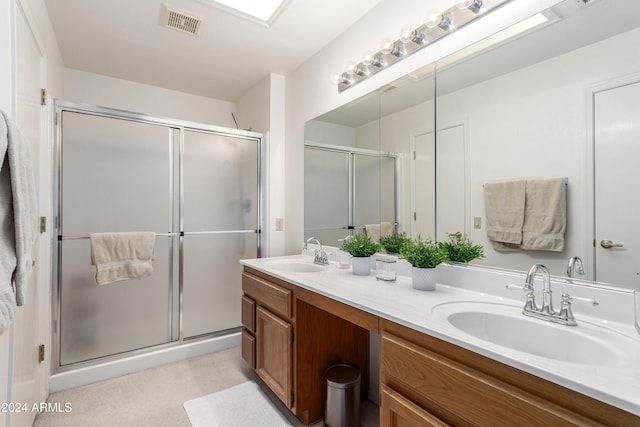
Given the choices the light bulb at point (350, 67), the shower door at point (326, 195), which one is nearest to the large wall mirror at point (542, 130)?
the light bulb at point (350, 67)

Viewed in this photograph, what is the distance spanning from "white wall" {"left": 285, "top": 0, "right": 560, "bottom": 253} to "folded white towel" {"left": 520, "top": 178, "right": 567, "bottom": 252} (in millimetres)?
706

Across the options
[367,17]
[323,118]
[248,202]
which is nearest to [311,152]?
[323,118]

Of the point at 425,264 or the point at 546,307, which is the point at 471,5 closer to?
the point at 425,264

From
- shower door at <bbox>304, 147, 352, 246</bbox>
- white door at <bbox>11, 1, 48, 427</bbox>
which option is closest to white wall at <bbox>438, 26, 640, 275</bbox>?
shower door at <bbox>304, 147, 352, 246</bbox>

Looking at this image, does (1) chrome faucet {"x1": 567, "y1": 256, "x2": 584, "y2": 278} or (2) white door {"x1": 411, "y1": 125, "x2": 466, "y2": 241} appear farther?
(2) white door {"x1": 411, "y1": 125, "x2": 466, "y2": 241}

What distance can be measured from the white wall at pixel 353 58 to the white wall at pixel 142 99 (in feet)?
3.58

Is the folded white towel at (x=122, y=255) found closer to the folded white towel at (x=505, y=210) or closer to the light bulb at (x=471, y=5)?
the folded white towel at (x=505, y=210)

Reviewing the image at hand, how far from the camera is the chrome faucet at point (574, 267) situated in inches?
42.8

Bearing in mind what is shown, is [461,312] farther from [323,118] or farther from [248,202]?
[248,202]

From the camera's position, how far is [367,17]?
6.40 feet

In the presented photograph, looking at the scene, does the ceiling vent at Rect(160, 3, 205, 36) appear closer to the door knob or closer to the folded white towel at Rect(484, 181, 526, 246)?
the folded white towel at Rect(484, 181, 526, 246)

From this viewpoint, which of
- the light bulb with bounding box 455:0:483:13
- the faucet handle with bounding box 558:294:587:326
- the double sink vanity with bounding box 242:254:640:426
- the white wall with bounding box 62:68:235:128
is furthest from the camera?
the white wall with bounding box 62:68:235:128

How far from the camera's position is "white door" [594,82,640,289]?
0.97m

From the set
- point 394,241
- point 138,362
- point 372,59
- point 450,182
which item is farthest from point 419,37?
point 138,362
